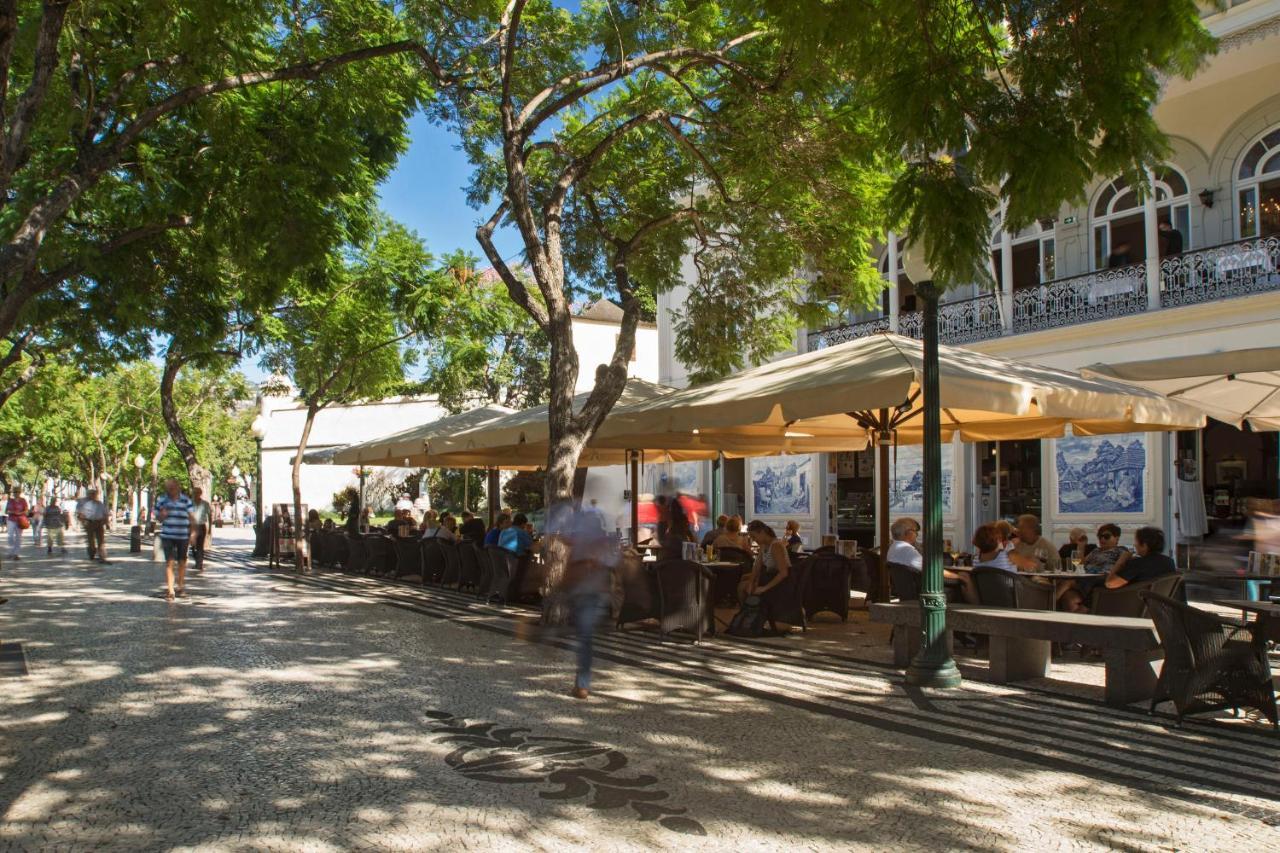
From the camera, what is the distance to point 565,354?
34.8 ft

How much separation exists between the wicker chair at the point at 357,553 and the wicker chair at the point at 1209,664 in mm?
14298

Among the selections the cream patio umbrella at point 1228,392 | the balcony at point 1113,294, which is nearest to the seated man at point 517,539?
the cream patio umbrella at point 1228,392

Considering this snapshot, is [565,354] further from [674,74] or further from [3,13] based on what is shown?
[3,13]

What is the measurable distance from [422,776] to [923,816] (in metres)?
2.42

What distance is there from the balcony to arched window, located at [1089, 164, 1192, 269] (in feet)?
2.18

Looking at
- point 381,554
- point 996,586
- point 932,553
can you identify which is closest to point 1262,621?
point 932,553

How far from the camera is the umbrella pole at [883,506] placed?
34.7 ft

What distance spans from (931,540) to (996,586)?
4.14 feet

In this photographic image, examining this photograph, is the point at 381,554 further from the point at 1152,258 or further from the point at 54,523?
the point at 1152,258

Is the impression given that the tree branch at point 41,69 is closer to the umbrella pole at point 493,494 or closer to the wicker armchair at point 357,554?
the umbrella pole at point 493,494

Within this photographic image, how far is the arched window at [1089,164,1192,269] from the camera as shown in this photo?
16.9 m

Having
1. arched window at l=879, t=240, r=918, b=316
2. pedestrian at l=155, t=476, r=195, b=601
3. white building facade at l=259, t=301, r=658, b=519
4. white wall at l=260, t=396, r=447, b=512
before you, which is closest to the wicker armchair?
pedestrian at l=155, t=476, r=195, b=601

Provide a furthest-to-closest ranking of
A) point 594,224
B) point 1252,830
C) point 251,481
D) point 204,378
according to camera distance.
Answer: point 251,481 → point 204,378 → point 594,224 → point 1252,830

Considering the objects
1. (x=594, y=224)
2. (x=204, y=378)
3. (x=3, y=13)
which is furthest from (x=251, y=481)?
(x=3, y=13)
